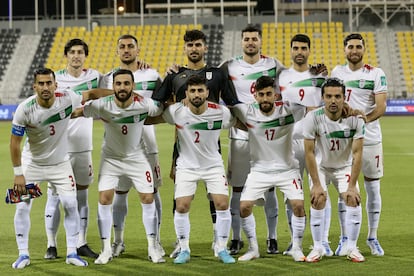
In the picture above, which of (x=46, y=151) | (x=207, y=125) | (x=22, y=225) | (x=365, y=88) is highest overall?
(x=365, y=88)

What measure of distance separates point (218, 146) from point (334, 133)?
3.87 ft

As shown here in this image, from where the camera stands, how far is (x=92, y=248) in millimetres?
8859

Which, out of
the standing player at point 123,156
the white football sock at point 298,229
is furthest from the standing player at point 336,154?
the standing player at point 123,156

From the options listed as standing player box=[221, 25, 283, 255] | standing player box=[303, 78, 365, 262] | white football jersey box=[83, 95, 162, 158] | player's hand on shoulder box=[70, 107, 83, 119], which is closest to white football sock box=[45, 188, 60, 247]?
white football jersey box=[83, 95, 162, 158]

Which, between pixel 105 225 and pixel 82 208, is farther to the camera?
pixel 82 208

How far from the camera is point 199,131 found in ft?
A: 26.7

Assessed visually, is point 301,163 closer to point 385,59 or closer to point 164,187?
point 164,187

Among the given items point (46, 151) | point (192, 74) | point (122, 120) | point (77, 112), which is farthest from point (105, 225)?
point (192, 74)

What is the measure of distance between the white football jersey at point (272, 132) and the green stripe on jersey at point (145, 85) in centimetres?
106

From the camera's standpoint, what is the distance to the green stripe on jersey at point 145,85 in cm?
882

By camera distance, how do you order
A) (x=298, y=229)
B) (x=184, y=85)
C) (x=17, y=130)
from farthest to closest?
(x=184, y=85)
(x=298, y=229)
(x=17, y=130)

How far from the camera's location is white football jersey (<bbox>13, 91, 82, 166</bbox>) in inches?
312

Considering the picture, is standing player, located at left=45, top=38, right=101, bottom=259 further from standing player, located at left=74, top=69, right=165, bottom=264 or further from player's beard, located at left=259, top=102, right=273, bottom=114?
player's beard, located at left=259, top=102, right=273, bottom=114

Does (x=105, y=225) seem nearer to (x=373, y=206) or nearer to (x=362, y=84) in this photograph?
(x=373, y=206)
